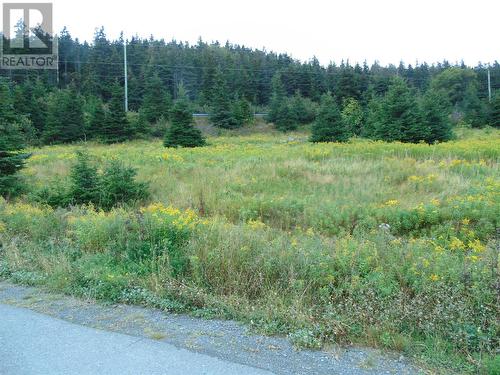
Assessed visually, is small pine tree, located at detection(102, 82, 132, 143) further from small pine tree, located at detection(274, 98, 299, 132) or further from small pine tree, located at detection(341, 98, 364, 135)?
small pine tree, located at detection(341, 98, 364, 135)

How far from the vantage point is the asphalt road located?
3656mm

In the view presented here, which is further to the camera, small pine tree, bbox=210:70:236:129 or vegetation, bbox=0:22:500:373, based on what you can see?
small pine tree, bbox=210:70:236:129

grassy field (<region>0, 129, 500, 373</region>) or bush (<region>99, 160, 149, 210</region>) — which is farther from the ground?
bush (<region>99, 160, 149, 210</region>)

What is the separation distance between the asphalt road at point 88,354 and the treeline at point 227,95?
1218cm

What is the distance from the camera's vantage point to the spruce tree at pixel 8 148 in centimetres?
1366

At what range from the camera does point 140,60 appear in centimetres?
7594

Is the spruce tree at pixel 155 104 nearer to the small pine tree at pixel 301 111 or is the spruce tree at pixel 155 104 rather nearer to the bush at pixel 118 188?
the small pine tree at pixel 301 111

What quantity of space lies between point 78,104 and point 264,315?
137ft

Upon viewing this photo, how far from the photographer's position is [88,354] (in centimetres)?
395

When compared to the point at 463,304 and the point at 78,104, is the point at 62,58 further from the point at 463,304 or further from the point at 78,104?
the point at 463,304

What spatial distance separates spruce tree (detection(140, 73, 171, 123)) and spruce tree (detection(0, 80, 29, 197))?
108 ft

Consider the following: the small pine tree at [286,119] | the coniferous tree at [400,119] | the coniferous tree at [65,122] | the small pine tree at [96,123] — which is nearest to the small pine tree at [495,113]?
the coniferous tree at [400,119]

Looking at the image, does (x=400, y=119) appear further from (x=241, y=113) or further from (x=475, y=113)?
(x=475, y=113)

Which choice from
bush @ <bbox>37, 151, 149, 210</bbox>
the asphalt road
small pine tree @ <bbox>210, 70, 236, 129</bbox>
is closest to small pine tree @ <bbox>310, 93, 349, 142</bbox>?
small pine tree @ <bbox>210, 70, 236, 129</bbox>
